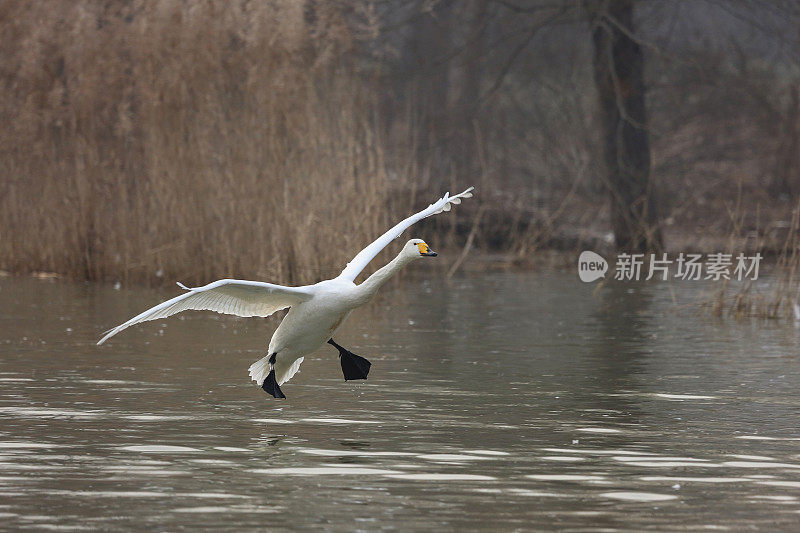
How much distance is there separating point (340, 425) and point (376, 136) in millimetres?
7375

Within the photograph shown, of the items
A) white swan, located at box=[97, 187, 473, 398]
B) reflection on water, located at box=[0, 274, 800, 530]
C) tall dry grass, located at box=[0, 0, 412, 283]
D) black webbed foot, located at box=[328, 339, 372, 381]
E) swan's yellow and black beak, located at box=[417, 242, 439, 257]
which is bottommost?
reflection on water, located at box=[0, 274, 800, 530]

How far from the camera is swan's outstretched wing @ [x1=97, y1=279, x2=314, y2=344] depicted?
27.6ft

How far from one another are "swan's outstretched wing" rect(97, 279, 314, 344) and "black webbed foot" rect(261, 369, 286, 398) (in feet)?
1.49

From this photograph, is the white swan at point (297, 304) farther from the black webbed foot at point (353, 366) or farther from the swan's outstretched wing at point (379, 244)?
the black webbed foot at point (353, 366)

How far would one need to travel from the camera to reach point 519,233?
2300cm

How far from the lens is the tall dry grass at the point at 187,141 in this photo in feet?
48.9

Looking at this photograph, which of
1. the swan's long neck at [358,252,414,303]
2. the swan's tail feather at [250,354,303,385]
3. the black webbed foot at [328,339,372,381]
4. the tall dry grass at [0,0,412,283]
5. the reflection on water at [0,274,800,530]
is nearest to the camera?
the reflection on water at [0,274,800,530]

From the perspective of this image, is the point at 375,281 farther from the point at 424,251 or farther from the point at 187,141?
the point at 187,141

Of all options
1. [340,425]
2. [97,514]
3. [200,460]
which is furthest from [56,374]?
[97,514]

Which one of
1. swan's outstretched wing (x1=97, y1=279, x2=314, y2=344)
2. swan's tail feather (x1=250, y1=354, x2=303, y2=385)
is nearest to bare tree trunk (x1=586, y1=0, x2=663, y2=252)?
swan's tail feather (x1=250, y1=354, x2=303, y2=385)

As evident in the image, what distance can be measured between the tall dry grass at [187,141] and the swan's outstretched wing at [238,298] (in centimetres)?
502

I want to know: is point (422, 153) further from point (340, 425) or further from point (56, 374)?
point (340, 425)

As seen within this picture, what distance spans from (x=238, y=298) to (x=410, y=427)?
163cm

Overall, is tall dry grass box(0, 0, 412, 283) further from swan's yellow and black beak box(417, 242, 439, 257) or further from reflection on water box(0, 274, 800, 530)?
swan's yellow and black beak box(417, 242, 439, 257)
